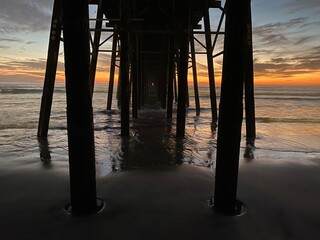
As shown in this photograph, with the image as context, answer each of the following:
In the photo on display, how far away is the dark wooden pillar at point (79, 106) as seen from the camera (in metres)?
1.99

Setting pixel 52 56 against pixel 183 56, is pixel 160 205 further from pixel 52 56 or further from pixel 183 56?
pixel 52 56

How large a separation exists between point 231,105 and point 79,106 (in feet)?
3.70

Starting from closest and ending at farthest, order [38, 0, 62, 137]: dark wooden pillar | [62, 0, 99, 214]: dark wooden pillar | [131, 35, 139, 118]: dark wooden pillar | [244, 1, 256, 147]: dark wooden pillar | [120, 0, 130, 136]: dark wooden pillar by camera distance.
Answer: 1. [62, 0, 99, 214]: dark wooden pillar
2. [38, 0, 62, 137]: dark wooden pillar
3. [244, 1, 256, 147]: dark wooden pillar
4. [120, 0, 130, 136]: dark wooden pillar
5. [131, 35, 139, 118]: dark wooden pillar

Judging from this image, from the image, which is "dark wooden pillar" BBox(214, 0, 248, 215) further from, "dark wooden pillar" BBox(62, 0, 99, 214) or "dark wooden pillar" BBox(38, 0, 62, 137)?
"dark wooden pillar" BBox(38, 0, 62, 137)

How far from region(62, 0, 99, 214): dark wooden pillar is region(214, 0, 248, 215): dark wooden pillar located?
1.00 metres

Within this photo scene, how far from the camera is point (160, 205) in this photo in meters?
2.42

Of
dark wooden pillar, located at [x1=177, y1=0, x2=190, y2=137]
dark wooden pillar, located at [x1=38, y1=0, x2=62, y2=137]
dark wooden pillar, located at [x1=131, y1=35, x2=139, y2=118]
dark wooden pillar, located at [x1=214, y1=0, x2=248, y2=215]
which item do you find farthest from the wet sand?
dark wooden pillar, located at [x1=131, y1=35, x2=139, y2=118]

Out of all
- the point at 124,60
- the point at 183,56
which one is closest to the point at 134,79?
→ the point at 124,60

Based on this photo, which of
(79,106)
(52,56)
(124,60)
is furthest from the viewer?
(124,60)

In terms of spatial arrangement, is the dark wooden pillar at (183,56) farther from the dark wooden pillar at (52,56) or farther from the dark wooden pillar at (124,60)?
the dark wooden pillar at (52,56)

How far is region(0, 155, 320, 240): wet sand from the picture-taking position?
2014 mm

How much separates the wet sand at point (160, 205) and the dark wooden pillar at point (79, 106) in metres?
0.22

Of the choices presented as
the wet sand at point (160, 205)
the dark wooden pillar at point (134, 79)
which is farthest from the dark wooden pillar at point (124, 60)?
the dark wooden pillar at point (134, 79)

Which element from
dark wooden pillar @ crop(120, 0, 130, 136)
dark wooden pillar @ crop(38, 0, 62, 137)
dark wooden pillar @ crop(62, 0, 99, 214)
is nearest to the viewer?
dark wooden pillar @ crop(62, 0, 99, 214)
